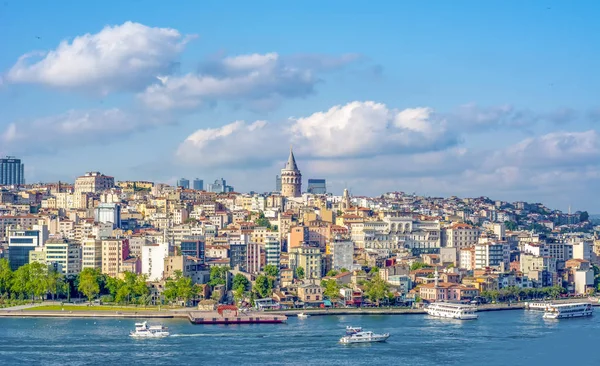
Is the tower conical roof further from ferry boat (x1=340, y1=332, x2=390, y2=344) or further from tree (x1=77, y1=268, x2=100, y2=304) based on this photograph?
ferry boat (x1=340, y1=332, x2=390, y2=344)

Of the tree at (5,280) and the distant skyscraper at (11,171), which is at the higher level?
the distant skyscraper at (11,171)

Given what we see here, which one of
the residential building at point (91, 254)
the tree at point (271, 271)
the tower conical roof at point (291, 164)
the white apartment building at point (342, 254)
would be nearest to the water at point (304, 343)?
the tree at point (271, 271)

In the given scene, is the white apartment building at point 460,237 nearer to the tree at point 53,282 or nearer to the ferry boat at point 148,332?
the tree at point 53,282

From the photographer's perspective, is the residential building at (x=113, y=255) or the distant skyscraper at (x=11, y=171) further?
the distant skyscraper at (x=11, y=171)

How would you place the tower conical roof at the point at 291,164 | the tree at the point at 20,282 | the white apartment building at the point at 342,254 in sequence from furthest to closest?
the tower conical roof at the point at 291,164 → the white apartment building at the point at 342,254 → the tree at the point at 20,282

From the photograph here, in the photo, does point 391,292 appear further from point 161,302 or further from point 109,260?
point 109,260

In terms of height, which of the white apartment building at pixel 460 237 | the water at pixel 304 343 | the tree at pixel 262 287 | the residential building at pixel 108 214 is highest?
the residential building at pixel 108 214

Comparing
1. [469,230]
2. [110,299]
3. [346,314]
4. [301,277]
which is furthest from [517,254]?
[110,299]
